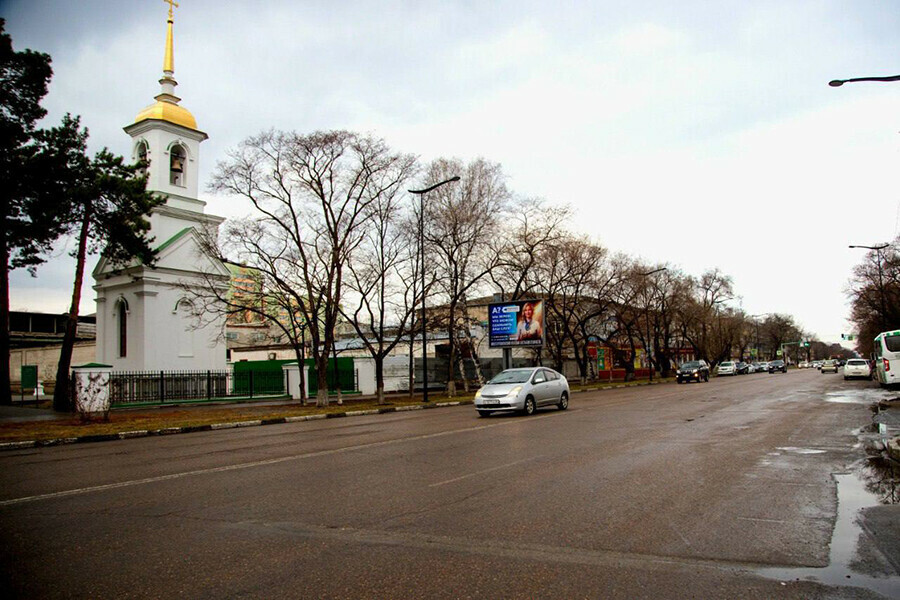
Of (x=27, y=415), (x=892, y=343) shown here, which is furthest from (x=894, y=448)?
(x=27, y=415)

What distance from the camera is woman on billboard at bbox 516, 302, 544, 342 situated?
3288 cm

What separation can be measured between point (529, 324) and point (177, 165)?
2494cm

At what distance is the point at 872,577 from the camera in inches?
173

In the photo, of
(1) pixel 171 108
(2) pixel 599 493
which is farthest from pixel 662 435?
(1) pixel 171 108

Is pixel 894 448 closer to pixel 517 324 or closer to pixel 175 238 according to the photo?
pixel 517 324

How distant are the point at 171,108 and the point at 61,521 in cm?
3743

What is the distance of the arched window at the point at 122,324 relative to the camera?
37.7m

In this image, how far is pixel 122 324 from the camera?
38.3m

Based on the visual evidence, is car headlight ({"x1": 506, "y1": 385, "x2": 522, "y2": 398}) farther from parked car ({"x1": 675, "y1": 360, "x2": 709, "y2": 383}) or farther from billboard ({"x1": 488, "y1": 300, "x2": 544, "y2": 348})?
parked car ({"x1": 675, "y1": 360, "x2": 709, "y2": 383})

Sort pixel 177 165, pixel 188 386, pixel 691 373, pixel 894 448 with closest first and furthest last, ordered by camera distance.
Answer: pixel 894 448 < pixel 188 386 < pixel 177 165 < pixel 691 373

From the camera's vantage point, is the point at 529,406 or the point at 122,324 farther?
the point at 122,324

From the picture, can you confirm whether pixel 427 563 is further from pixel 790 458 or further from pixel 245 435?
pixel 245 435

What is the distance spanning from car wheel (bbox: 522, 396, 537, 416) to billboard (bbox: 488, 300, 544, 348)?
13.5 m

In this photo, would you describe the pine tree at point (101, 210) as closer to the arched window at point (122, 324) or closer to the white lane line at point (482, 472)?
the arched window at point (122, 324)
